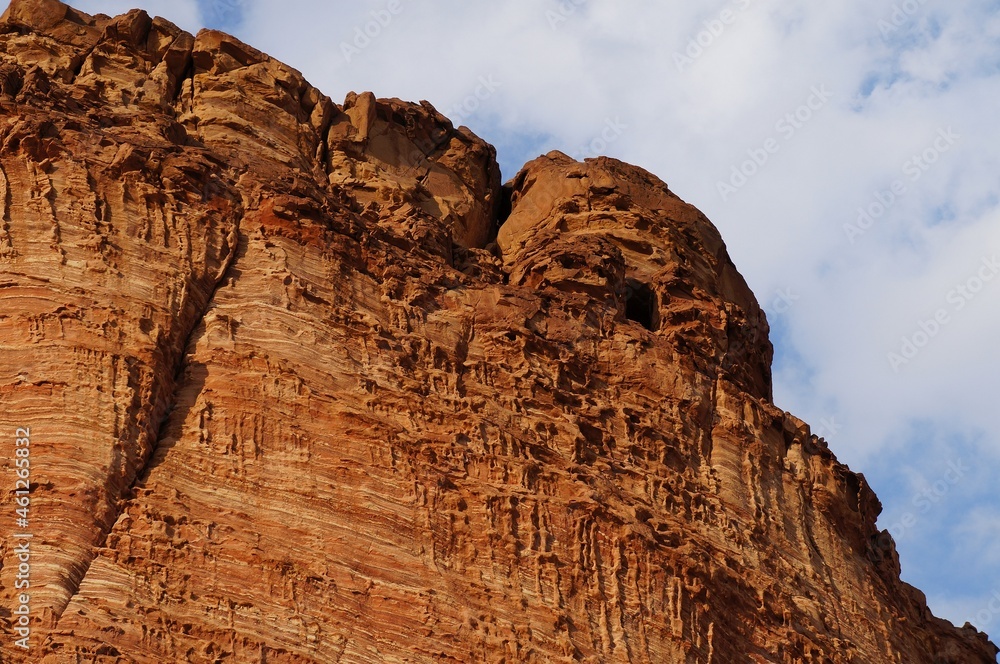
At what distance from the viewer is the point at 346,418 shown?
29.7 metres

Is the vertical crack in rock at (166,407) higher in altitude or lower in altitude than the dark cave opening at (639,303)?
lower

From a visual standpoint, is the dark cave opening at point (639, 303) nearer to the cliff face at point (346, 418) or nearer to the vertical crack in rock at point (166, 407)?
the cliff face at point (346, 418)

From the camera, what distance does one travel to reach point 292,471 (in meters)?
28.6

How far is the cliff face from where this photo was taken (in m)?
26.9

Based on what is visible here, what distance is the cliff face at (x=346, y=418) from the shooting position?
26.9 m

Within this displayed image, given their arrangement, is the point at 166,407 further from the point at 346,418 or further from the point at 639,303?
the point at 639,303

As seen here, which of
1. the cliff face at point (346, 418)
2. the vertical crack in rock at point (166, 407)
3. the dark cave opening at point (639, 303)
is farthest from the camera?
the dark cave opening at point (639, 303)

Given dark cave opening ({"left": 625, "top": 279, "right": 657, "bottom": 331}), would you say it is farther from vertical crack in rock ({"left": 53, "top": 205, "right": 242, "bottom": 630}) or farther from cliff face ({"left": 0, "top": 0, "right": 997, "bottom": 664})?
vertical crack in rock ({"left": 53, "top": 205, "right": 242, "bottom": 630})

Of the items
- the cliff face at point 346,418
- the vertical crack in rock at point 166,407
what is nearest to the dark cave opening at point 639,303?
the cliff face at point 346,418

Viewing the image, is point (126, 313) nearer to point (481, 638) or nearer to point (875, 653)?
point (481, 638)

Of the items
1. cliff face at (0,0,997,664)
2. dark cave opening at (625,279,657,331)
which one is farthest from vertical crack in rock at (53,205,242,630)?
dark cave opening at (625,279,657,331)

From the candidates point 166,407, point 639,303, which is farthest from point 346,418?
point 639,303

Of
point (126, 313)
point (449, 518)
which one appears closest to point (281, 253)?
point (126, 313)

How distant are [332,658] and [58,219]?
9104 mm
